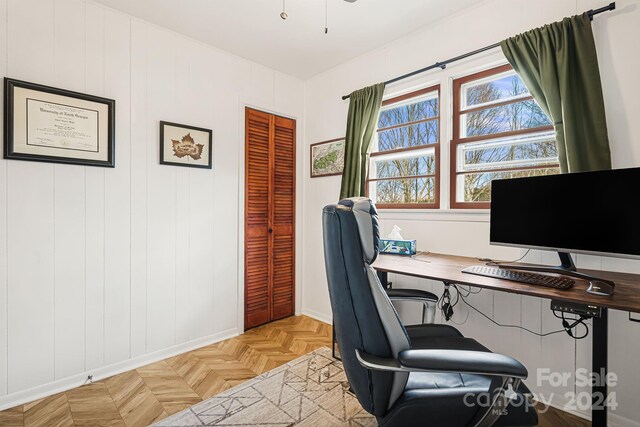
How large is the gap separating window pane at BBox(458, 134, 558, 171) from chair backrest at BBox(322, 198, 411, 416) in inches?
63.6

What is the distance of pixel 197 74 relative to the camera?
2770 millimetres

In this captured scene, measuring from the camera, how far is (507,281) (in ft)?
5.09

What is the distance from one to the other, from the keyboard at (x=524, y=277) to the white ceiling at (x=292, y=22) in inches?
75.0

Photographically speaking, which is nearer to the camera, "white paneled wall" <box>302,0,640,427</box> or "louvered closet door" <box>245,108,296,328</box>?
"white paneled wall" <box>302,0,640,427</box>

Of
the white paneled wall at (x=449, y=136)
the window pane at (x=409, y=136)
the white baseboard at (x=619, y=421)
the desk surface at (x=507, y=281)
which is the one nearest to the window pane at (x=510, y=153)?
the white paneled wall at (x=449, y=136)

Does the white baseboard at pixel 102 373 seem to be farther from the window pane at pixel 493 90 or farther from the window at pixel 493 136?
the window pane at pixel 493 90

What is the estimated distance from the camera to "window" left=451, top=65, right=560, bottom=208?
2.09 meters

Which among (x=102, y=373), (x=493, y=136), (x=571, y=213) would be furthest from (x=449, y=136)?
(x=102, y=373)

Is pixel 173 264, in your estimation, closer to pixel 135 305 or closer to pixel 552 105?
pixel 135 305

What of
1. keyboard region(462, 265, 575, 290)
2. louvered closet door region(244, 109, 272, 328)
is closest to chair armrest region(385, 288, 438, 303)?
keyboard region(462, 265, 575, 290)

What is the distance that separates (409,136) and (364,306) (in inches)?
82.0

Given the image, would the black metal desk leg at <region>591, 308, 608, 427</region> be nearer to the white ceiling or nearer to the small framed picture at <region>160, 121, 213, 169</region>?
the white ceiling

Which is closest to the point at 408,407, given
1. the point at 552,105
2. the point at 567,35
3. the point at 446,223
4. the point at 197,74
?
the point at 446,223

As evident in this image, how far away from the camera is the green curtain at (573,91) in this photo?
1733 mm
